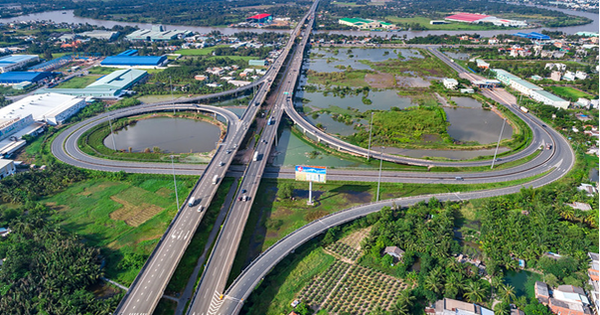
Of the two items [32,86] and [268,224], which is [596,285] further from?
[32,86]

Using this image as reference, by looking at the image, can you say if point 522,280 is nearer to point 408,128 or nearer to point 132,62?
point 408,128

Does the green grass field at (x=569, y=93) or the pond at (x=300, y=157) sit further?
the green grass field at (x=569, y=93)

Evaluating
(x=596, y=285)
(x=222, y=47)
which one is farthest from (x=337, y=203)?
(x=222, y=47)

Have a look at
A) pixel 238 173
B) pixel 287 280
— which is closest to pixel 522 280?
pixel 287 280

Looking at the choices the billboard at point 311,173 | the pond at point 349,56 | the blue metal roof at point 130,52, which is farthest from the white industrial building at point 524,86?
the blue metal roof at point 130,52

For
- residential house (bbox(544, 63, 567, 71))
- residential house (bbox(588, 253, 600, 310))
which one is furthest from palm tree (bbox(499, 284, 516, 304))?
residential house (bbox(544, 63, 567, 71))

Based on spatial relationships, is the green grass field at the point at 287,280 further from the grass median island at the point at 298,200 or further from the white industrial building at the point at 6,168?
the white industrial building at the point at 6,168
